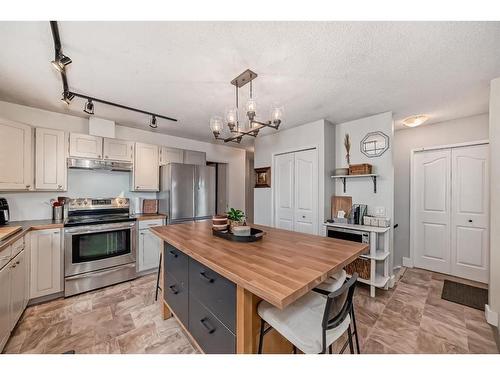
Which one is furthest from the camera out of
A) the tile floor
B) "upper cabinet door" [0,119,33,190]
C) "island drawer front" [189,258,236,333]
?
"upper cabinet door" [0,119,33,190]

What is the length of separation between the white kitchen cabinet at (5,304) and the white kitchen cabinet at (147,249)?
1410 mm

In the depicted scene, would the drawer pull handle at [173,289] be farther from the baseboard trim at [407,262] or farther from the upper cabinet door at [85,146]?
the baseboard trim at [407,262]

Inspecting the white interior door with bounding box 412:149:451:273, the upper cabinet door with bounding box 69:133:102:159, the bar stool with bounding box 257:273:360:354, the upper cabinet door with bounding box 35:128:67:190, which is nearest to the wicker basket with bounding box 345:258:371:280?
the white interior door with bounding box 412:149:451:273

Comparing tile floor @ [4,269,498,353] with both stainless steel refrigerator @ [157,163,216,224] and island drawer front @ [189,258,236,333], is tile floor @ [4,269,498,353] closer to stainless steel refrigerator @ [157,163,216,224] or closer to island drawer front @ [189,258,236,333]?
island drawer front @ [189,258,236,333]

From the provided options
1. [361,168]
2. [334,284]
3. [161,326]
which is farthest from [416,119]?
[161,326]

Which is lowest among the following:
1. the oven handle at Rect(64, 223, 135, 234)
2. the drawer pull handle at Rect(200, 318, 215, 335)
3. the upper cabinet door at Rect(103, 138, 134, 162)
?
the drawer pull handle at Rect(200, 318, 215, 335)

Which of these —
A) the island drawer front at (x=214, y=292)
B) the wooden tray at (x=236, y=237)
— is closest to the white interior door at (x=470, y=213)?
the wooden tray at (x=236, y=237)

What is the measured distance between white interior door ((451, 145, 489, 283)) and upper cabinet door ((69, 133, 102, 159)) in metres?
5.48

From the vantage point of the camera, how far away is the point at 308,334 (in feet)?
3.43

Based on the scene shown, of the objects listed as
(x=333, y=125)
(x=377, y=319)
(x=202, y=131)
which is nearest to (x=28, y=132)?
(x=202, y=131)

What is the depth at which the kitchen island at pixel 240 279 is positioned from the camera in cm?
100

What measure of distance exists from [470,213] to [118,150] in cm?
550

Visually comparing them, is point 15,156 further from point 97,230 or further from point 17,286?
point 17,286

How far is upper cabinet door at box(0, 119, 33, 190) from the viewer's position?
2213 millimetres
